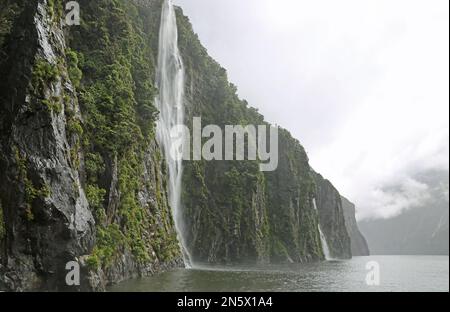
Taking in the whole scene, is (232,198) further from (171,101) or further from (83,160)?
(83,160)

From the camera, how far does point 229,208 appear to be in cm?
6219

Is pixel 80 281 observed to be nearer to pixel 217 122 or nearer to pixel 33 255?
pixel 33 255

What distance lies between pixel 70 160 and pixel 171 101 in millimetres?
32652

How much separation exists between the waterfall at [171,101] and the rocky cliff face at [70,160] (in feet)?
36.4

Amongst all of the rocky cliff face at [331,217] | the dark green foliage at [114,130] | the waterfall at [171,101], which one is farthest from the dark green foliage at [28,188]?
the rocky cliff face at [331,217]

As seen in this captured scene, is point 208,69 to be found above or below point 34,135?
above

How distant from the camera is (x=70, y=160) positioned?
74.8 ft

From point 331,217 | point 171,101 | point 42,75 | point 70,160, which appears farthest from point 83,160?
point 331,217

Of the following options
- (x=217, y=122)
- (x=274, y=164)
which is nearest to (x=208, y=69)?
(x=217, y=122)

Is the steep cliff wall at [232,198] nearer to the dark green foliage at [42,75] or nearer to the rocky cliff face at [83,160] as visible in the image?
the rocky cliff face at [83,160]

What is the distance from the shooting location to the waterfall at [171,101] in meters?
48.7

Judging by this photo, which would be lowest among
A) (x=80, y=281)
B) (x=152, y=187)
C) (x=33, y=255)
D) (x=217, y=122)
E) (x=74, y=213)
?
(x=80, y=281)

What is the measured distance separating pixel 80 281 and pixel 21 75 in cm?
1099

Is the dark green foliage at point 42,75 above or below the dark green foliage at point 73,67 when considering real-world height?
below
